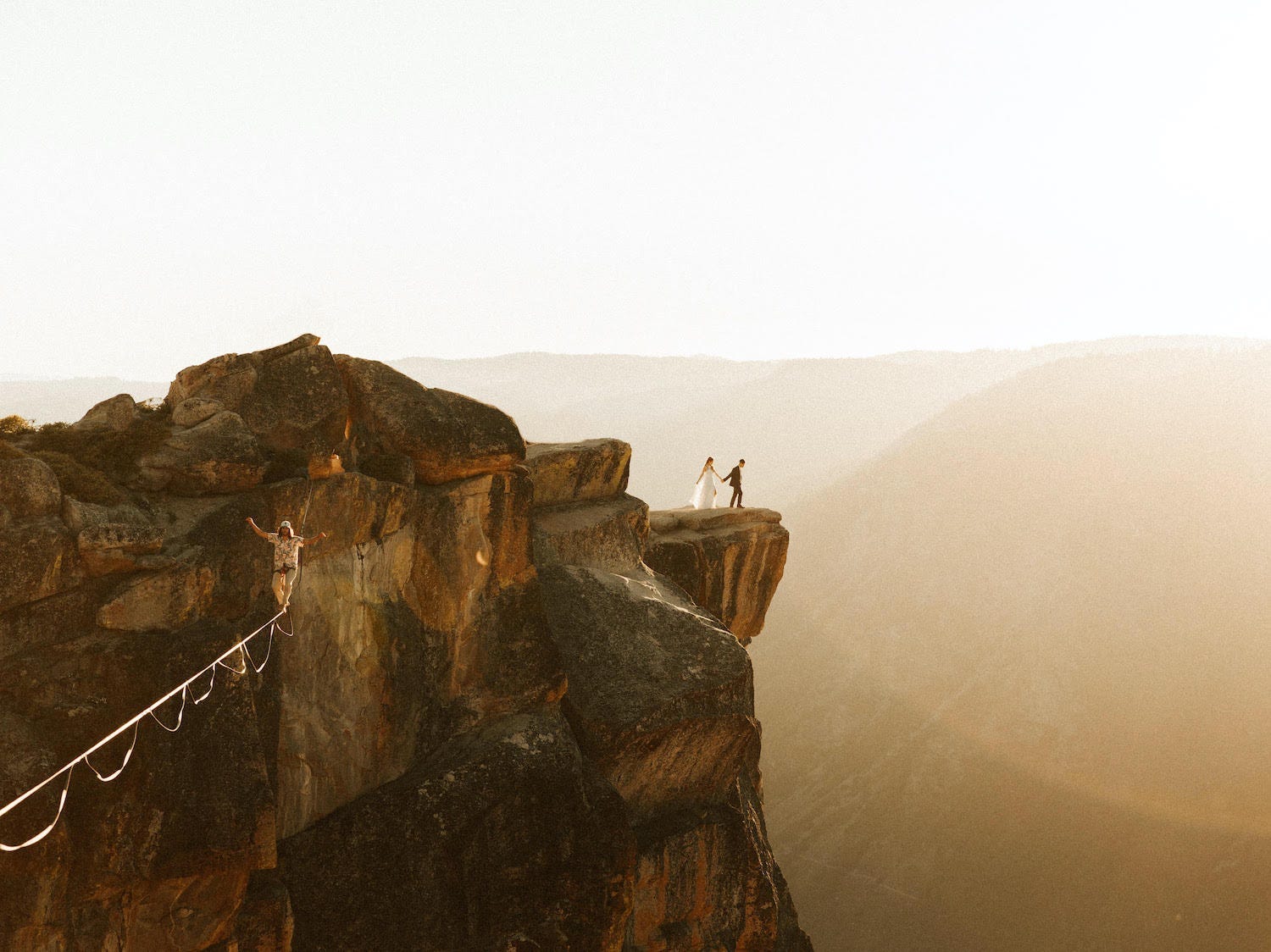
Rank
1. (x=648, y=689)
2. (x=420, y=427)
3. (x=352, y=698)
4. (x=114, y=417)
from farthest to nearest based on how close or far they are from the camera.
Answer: (x=648, y=689) < (x=420, y=427) < (x=352, y=698) < (x=114, y=417)

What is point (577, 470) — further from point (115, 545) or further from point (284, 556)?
point (115, 545)

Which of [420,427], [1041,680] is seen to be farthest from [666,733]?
[1041,680]

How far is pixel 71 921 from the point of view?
15195 mm

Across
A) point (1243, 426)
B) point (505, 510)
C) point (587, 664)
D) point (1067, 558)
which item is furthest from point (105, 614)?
point (1243, 426)

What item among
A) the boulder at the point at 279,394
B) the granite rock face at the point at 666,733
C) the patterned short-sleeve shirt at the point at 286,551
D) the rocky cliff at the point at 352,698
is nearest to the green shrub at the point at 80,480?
the rocky cliff at the point at 352,698

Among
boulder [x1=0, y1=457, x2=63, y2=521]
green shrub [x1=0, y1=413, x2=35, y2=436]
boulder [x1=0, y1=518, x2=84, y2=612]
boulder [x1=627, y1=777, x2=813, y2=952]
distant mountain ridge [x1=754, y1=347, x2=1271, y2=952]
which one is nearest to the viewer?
boulder [x1=0, y1=518, x2=84, y2=612]

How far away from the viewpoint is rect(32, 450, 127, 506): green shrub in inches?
681

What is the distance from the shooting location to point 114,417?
19.2m

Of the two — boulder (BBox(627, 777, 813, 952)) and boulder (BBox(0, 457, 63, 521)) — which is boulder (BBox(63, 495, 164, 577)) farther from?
boulder (BBox(627, 777, 813, 952))

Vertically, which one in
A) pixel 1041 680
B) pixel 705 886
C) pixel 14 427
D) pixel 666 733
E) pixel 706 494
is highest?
pixel 14 427

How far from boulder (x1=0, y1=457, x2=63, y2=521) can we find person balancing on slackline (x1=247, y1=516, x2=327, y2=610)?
3304 mm

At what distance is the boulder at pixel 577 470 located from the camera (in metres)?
26.4

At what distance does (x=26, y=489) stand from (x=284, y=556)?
4323 mm

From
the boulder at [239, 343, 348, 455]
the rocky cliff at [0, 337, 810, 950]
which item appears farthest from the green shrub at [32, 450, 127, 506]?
the boulder at [239, 343, 348, 455]
